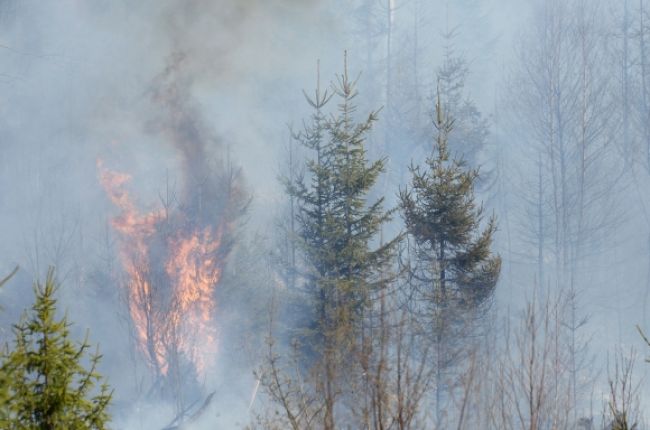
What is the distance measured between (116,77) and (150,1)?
14.6 ft

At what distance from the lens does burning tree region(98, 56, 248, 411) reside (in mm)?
20219

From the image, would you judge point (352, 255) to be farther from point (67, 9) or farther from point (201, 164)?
point (67, 9)

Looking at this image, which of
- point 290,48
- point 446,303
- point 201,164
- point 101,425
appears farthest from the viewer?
point 290,48

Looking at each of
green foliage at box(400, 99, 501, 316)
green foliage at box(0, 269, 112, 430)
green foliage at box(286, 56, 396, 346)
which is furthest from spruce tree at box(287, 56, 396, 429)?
green foliage at box(0, 269, 112, 430)

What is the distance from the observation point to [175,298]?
20.3 meters

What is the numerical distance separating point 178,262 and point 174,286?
0.98m

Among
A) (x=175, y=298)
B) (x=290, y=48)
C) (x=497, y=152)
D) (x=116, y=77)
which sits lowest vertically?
(x=175, y=298)

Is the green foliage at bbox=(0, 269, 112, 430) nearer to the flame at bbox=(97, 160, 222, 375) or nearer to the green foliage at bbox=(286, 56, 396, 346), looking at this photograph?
the green foliage at bbox=(286, 56, 396, 346)

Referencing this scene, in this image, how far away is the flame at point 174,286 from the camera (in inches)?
796

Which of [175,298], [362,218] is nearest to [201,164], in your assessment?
[175,298]

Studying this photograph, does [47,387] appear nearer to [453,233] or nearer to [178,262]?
[453,233]

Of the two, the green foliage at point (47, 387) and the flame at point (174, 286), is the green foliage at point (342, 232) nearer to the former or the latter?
the flame at point (174, 286)

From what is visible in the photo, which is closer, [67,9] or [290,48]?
[67,9]

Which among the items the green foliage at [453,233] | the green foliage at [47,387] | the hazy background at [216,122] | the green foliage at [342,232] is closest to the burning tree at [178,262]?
the hazy background at [216,122]
